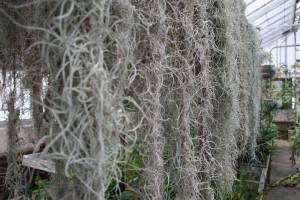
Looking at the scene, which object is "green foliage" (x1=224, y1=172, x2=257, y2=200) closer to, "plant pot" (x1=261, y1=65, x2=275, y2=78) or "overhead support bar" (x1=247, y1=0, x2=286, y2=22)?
"plant pot" (x1=261, y1=65, x2=275, y2=78)

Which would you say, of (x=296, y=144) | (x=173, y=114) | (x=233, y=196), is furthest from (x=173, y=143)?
(x=296, y=144)

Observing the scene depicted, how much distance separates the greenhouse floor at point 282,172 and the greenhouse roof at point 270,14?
199 cm

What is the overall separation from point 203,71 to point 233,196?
1.12 meters

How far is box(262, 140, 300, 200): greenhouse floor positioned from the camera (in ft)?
9.64

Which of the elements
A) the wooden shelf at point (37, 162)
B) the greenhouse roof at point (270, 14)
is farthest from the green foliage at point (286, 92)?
the wooden shelf at point (37, 162)

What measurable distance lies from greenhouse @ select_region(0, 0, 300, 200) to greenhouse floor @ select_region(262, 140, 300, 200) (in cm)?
106

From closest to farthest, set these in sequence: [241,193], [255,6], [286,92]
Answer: [241,193], [255,6], [286,92]

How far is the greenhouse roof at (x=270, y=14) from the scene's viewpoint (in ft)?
14.4

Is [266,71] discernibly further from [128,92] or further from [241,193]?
[128,92]

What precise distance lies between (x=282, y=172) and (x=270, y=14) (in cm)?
283

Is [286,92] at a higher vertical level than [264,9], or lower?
lower

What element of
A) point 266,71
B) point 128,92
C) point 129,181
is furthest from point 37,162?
point 266,71

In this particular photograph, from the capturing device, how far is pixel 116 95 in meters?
0.57

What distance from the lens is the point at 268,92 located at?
6.21m
